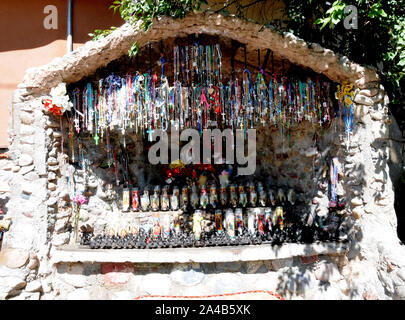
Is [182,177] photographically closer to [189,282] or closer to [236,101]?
[236,101]

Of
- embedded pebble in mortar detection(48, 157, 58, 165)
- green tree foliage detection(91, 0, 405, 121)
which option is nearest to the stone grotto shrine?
embedded pebble in mortar detection(48, 157, 58, 165)

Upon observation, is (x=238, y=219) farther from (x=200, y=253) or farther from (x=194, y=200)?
(x=200, y=253)

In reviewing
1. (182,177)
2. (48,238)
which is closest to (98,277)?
(48,238)

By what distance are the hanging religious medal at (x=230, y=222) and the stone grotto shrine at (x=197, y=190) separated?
0.04ft

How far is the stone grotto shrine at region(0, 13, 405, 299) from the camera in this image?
3.25 metres

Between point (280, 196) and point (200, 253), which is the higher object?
point (280, 196)

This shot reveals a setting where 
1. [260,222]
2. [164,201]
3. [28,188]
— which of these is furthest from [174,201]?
[28,188]

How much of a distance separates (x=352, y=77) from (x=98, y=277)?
147 inches

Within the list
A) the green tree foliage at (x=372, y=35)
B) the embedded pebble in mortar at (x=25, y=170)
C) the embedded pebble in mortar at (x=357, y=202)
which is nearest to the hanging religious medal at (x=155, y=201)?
the embedded pebble in mortar at (x=25, y=170)

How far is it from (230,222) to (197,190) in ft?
2.74

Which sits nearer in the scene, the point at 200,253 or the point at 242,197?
the point at 200,253

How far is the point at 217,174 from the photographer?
15.7 ft

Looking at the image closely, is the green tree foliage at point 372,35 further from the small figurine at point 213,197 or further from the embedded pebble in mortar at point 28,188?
the embedded pebble in mortar at point 28,188

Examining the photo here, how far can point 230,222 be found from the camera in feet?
12.6
